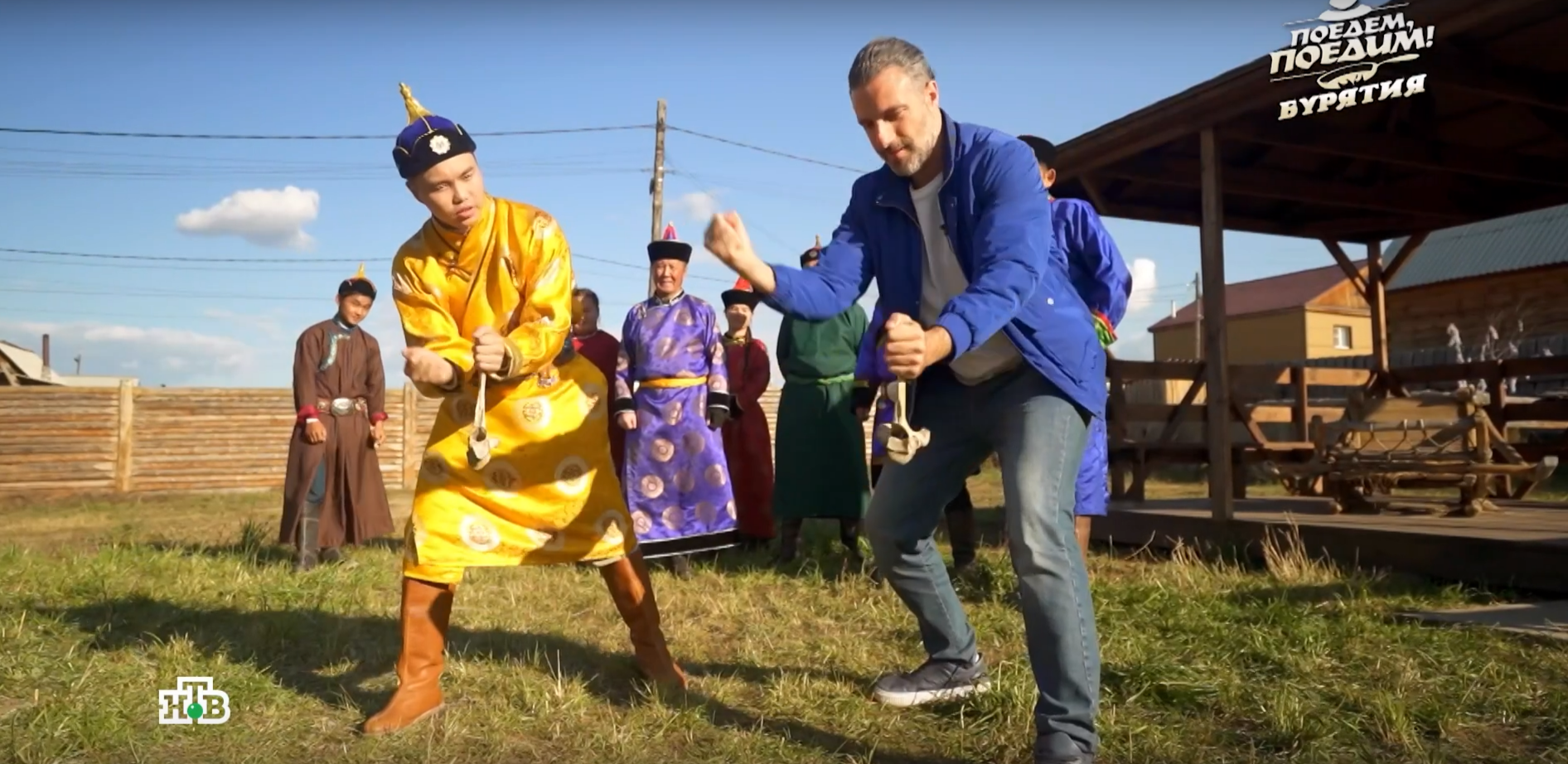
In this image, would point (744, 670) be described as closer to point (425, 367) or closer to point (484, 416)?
point (484, 416)

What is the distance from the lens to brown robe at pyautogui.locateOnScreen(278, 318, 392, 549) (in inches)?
250

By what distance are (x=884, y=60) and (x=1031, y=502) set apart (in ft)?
3.77

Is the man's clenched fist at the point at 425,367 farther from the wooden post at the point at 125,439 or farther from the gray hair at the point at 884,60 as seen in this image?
the wooden post at the point at 125,439

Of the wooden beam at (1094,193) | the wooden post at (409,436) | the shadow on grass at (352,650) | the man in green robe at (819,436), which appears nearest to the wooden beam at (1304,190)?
the wooden beam at (1094,193)

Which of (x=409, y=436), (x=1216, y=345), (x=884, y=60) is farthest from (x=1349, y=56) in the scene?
(x=409, y=436)

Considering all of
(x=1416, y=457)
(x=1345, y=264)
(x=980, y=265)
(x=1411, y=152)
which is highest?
(x=1411, y=152)

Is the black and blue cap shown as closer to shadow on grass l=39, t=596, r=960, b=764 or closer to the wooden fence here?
shadow on grass l=39, t=596, r=960, b=764

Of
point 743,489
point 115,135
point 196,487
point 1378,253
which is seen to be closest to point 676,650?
point 743,489

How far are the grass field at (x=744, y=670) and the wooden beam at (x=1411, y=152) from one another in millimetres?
3096

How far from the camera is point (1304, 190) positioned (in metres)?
8.28

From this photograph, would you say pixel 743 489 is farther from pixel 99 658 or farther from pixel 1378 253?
pixel 1378 253

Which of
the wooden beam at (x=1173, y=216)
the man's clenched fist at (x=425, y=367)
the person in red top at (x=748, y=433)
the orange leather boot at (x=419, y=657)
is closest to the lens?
the man's clenched fist at (x=425, y=367)

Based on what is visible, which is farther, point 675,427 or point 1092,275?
point 675,427

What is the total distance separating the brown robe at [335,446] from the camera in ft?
20.8
